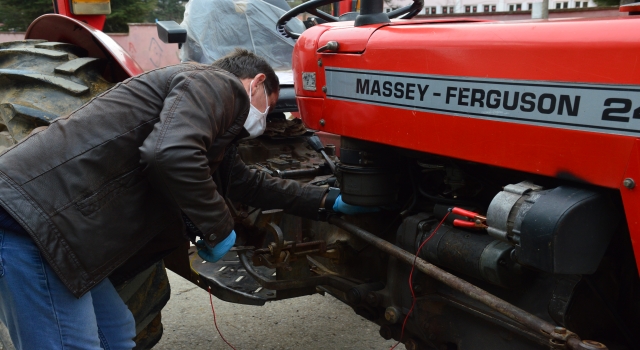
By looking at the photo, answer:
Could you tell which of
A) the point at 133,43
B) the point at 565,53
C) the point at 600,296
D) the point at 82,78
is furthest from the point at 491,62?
the point at 133,43

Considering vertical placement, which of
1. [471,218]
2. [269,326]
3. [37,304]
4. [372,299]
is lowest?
[269,326]

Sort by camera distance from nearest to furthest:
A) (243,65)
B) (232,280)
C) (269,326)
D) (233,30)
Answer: (243,65) → (232,280) → (269,326) → (233,30)

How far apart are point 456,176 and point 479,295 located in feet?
1.21

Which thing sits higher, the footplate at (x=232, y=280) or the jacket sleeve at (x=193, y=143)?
the jacket sleeve at (x=193, y=143)

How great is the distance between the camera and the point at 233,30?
3.66 meters

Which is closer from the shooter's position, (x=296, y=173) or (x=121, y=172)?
(x=121, y=172)

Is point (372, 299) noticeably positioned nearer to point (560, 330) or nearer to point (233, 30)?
point (560, 330)

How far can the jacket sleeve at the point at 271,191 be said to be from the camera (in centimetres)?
252

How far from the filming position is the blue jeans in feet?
5.80

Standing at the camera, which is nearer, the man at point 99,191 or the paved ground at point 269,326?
the man at point 99,191

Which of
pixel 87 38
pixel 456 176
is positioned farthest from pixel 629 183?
pixel 87 38

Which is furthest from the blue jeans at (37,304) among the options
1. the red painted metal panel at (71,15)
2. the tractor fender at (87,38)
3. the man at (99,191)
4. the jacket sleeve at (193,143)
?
the red painted metal panel at (71,15)

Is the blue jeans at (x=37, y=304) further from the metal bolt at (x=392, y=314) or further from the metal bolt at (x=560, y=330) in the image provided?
the metal bolt at (x=560, y=330)

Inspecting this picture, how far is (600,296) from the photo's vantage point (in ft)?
5.33
